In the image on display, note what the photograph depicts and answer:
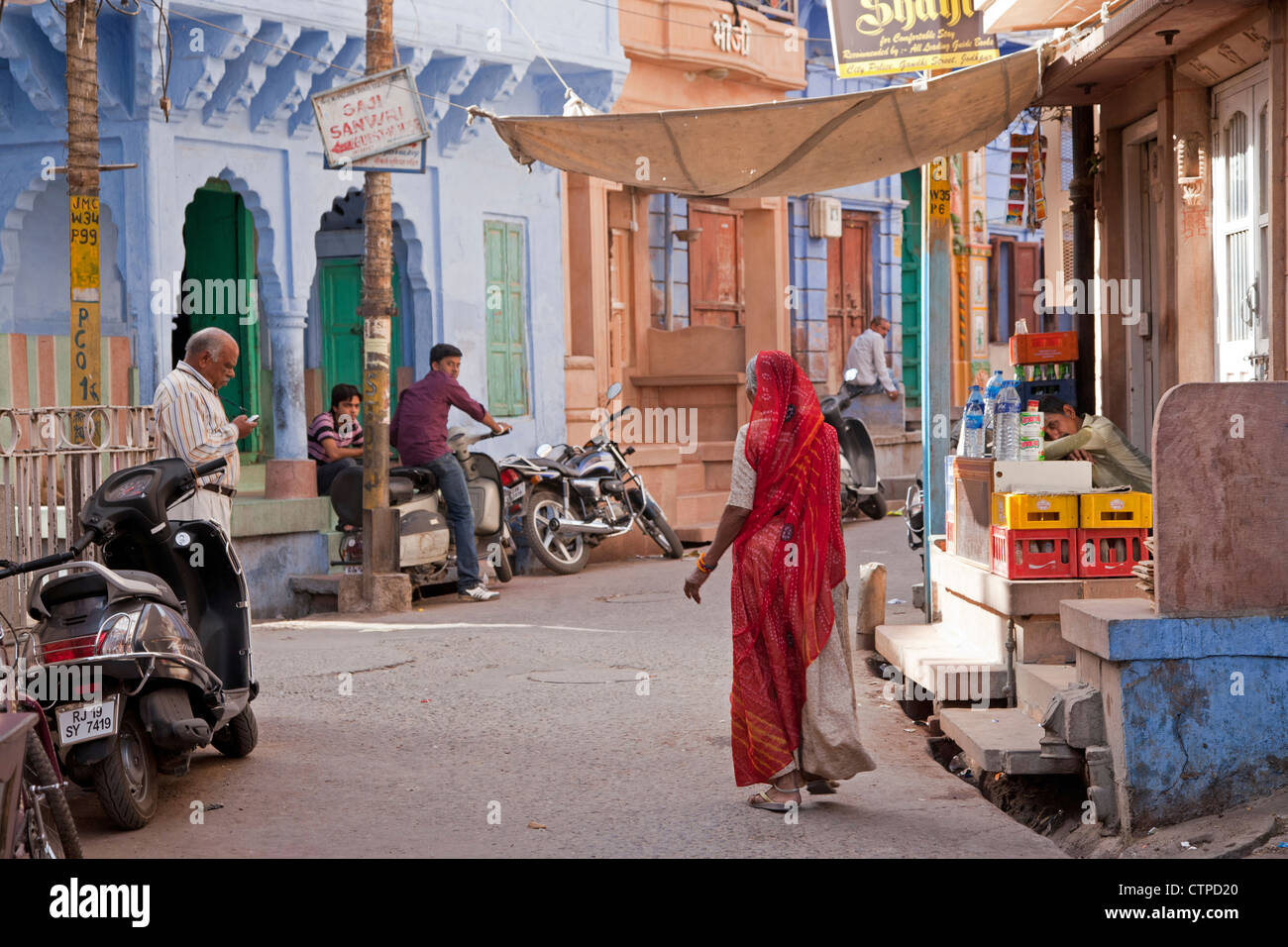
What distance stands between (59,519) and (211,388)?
2778 millimetres

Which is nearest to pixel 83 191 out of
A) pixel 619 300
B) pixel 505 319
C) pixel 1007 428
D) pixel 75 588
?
pixel 75 588

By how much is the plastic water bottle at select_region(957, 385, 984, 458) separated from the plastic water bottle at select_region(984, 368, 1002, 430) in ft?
0.12

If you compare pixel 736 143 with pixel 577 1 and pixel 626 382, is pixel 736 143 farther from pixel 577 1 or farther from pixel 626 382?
→ pixel 626 382

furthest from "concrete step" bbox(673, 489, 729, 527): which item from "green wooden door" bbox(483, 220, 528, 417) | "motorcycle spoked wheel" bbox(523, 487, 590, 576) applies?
"motorcycle spoked wheel" bbox(523, 487, 590, 576)

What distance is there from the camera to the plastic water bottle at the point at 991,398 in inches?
314

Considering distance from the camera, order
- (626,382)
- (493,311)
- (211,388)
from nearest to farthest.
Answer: (211,388) < (493,311) < (626,382)

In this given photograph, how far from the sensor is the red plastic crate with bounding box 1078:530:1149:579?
7.11 meters

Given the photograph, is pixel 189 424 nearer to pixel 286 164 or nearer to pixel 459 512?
pixel 459 512

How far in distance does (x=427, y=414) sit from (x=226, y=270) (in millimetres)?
3456

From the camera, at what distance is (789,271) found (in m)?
22.0

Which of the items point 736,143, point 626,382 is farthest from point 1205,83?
point 626,382

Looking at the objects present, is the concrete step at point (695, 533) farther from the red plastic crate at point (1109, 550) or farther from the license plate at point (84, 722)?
the license plate at point (84, 722)
